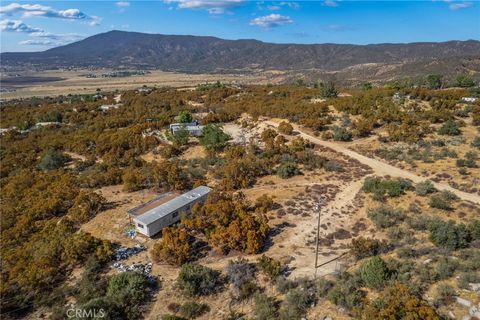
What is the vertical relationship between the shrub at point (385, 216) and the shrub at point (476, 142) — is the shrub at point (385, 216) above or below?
below

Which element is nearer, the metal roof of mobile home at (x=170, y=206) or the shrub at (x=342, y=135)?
the metal roof of mobile home at (x=170, y=206)

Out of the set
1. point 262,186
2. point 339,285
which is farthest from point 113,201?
point 339,285

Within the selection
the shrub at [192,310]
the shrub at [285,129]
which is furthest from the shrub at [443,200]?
the shrub at [285,129]

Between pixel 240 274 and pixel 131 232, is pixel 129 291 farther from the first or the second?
pixel 131 232

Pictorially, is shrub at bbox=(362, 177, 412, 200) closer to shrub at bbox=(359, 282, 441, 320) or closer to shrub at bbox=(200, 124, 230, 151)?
shrub at bbox=(359, 282, 441, 320)

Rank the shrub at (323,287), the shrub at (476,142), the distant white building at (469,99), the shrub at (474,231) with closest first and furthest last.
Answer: the shrub at (323,287)
the shrub at (474,231)
the shrub at (476,142)
the distant white building at (469,99)

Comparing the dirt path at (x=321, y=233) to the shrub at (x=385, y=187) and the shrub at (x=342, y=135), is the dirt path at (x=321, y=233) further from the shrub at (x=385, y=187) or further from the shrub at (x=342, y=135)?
the shrub at (x=342, y=135)

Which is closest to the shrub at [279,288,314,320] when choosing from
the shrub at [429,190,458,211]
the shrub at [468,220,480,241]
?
the shrub at [468,220,480,241]

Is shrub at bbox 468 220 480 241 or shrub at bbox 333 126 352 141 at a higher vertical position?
shrub at bbox 333 126 352 141
